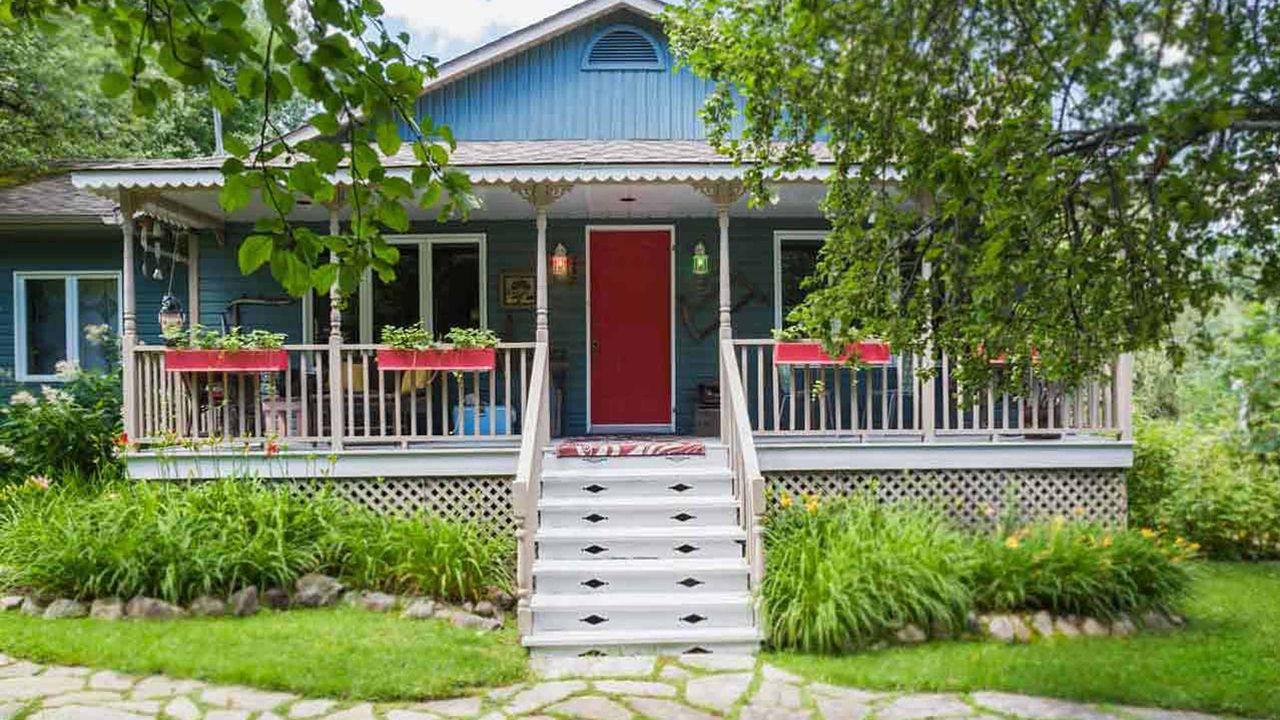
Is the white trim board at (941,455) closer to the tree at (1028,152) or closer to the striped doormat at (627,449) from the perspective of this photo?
the striped doormat at (627,449)

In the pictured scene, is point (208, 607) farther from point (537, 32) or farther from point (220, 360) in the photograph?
point (537, 32)

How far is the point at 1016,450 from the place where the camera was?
7.41 meters

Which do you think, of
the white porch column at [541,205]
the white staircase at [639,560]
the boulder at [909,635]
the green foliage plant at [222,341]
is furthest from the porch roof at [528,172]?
the boulder at [909,635]

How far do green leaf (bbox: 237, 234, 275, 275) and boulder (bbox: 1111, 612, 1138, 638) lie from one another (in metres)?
5.67

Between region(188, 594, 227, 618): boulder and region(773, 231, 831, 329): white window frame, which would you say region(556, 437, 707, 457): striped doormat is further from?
region(188, 594, 227, 618): boulder

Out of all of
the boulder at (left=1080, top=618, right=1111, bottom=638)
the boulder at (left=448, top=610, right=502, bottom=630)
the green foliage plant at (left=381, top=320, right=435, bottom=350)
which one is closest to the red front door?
the green foliage plant at (left=381, top=320, right=435, bottom=350)

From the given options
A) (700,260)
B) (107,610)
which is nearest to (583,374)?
(700,260)

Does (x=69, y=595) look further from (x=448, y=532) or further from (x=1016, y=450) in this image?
(x=1016, y=450)

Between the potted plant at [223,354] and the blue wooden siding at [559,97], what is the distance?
13.0 ft

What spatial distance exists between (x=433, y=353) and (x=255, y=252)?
16.0 feet

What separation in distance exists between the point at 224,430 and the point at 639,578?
13.5 feet

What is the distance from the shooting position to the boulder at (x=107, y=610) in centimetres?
589

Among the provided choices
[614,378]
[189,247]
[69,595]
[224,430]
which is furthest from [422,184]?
[189,247]

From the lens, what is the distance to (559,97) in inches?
403
